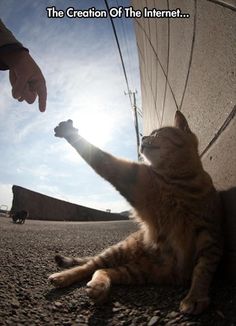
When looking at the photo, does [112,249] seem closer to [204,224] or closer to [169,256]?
[169,256]

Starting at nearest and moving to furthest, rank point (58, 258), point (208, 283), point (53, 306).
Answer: point (53, 306), point (208, 283), point (58, 258)

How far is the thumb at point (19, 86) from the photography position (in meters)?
1.67

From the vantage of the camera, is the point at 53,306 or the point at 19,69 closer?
the point at 53,306

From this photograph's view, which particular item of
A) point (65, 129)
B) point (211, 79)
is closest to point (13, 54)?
point (65, 129)

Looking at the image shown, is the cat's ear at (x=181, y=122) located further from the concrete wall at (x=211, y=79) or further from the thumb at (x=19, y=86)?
the thumb at (x=19, y=86)

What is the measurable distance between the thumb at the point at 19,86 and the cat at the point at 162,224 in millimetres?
665

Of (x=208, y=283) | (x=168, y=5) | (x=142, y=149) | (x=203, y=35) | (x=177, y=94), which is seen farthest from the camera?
(x=177, y=94)

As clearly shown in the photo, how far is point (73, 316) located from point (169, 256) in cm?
84

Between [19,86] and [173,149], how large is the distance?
4.64 ft

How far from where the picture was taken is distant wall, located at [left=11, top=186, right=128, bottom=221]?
47.6 ft

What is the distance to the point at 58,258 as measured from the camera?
7.71ft

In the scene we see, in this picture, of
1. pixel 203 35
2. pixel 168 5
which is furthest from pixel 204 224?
pixel 168 5

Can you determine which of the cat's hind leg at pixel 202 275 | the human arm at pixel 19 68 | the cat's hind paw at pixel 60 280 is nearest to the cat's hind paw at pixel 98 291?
the cat's hind paw at pixel 60 280

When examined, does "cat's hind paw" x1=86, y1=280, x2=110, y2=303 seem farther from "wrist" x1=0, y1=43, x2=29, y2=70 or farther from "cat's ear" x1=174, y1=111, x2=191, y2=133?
"cat's ear" x1=174, y1=111, x2=191, y2=133
